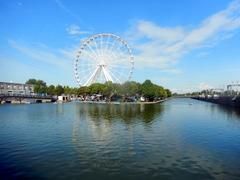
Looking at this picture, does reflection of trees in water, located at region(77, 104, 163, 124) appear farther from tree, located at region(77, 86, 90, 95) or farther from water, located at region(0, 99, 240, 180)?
tree, located at region(77, 86, 90, 95)

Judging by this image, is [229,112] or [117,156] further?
[229,112]

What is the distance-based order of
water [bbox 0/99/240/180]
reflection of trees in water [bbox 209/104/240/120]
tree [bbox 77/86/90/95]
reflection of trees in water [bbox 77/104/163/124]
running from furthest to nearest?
tree [bbox 77/86/90/95] < reflection of trees in water [bbox 209/104/240/120] < reflection of trees in water [bbox 77/104/163/124] < water [bbox 0/99/240/180]

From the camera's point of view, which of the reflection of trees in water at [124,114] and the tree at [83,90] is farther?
the tree at [83,90]

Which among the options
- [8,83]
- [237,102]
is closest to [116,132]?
[237,102]

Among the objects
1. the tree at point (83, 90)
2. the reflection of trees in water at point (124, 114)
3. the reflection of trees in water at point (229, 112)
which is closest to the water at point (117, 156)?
the reflection of trees in water at point (124, 114)

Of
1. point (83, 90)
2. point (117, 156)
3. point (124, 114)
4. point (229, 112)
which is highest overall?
point (83, 90)

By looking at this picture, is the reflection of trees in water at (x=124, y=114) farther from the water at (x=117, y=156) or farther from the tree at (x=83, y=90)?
the tree at (x=83, y=90)

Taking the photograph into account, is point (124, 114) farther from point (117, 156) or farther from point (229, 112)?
point (117, 156)

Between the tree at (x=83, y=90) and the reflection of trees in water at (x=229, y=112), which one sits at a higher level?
the tree at (x=83, y=90)

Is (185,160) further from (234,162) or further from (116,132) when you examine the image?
(116,132)

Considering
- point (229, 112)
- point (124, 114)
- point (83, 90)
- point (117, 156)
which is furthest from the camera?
point (83, 90)

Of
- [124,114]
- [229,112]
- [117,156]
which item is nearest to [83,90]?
[229,112]

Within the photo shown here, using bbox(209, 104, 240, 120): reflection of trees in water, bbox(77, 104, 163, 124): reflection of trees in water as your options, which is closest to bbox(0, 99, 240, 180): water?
bbox(77, 104, 163, 124): reflection of trees in water

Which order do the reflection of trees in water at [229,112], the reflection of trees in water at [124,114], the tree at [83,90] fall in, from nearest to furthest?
the reflection of trees in water at [124,114] → the reflection of trees in water at [229,112] → the tree at [83,90]
